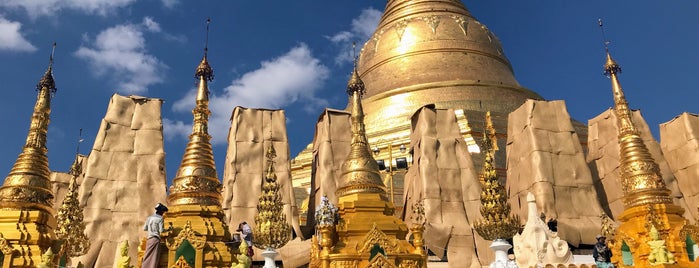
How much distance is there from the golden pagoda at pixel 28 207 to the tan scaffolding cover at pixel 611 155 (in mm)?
13632

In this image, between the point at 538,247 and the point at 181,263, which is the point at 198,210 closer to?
the point at 181,263

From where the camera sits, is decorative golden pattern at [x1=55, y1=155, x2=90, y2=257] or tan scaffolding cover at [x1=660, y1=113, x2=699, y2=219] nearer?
decorative golden pattern at [x1=55, y1=155, x2=90, y2=257]

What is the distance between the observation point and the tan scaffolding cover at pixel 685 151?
56.5ft

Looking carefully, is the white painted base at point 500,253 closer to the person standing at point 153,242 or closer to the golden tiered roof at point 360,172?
the golden tiered roof at point 360,172

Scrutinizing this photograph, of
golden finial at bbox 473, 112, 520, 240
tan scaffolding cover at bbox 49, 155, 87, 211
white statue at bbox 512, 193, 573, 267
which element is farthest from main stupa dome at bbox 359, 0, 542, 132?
golden finial at bbox 473, 112, 520, 240

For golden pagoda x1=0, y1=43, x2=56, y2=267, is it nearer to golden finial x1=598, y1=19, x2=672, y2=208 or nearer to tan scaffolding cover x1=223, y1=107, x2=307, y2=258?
tan scaffolding cover x1=223, y1=107, x2=307, y2=258

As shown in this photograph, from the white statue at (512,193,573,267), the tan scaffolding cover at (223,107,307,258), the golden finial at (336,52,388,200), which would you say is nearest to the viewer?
the golden finial at (336,52,388,200)

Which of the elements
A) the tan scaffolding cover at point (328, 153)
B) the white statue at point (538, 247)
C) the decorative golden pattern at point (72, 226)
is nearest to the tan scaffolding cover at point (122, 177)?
the decorative golden pattern at point (72, 226)

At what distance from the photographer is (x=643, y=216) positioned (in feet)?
36.6

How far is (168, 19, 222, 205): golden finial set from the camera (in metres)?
9.58

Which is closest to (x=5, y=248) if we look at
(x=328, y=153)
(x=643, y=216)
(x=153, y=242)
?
(x=153, y=242)

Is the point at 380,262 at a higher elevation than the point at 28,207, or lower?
lower

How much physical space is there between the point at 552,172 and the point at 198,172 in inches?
393

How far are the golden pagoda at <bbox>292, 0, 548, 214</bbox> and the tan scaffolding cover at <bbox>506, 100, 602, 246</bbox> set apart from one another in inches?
101
